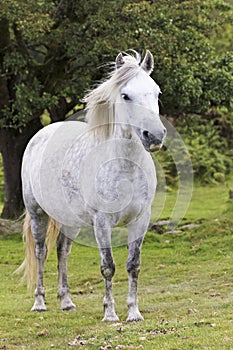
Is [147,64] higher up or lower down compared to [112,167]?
higher up

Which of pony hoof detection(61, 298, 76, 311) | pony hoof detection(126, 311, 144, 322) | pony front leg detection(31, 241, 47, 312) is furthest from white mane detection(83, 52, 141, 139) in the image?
pony hoof detection(61, 298, 76, 311)

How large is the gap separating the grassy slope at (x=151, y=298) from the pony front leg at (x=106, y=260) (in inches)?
6.4

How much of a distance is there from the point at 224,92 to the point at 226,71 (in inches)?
21.0

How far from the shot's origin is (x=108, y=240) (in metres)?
7.20

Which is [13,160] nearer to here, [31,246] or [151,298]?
[31,246]

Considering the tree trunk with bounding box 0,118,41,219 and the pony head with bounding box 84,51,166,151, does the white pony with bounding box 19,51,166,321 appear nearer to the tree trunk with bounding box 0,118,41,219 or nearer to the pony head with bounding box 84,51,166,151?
the pony head with bounding box 84,51,166,151

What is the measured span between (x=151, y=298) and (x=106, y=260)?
1.81 meters

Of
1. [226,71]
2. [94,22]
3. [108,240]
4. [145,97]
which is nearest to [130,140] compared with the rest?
[145,97]

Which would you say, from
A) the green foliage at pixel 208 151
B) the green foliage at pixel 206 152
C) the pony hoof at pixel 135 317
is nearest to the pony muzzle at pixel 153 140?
the pony hoof at pixel 135 317

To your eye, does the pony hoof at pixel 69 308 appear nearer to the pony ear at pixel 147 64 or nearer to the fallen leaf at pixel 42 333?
the fallen leaf at pixel 42 333

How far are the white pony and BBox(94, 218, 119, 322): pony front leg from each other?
0.01m

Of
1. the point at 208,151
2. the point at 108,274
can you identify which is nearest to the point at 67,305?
the point at 108,274

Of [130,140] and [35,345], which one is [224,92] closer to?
[130,140]

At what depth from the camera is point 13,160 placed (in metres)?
15.8
